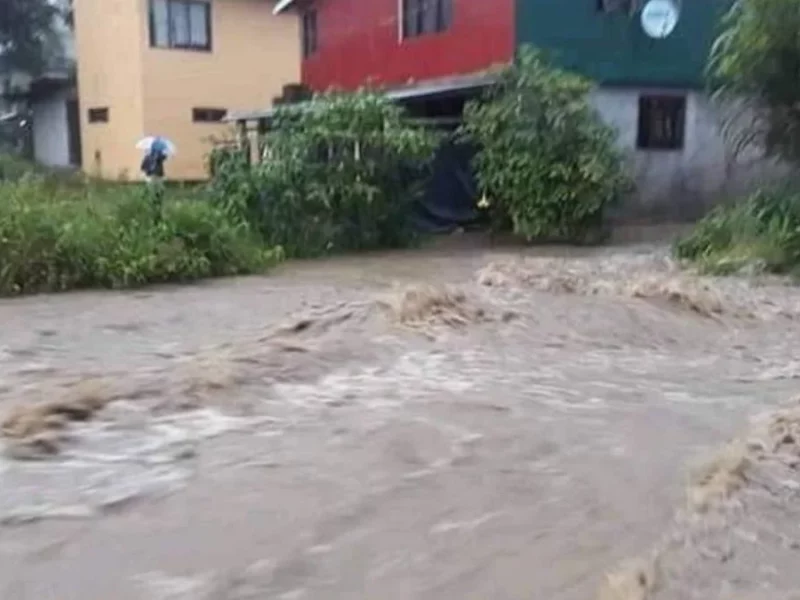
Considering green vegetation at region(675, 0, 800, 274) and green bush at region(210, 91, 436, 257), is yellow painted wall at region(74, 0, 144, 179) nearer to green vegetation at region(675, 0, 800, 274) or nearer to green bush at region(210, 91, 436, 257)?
green bush at region(210, 91, 436, 257)

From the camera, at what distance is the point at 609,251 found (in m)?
13.5

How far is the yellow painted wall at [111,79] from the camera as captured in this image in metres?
22.7

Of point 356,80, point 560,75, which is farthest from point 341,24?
point 560,75

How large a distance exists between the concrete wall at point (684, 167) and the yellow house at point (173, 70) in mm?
9311

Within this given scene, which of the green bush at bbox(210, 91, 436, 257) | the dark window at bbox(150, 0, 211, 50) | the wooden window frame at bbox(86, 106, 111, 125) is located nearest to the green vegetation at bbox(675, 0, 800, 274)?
the green bush at bbox(210, 91, 436, 257)

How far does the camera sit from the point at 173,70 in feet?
75.4

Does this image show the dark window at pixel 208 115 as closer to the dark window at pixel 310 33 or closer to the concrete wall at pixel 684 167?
the dark window at pixel 310 33

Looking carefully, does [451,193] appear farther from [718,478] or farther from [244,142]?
[718,478]

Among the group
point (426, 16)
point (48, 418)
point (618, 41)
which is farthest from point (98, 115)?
point (48, 418)

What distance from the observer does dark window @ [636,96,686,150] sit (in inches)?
658

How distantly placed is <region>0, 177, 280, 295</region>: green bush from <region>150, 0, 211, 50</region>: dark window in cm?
1140

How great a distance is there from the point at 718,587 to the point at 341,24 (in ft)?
59.2

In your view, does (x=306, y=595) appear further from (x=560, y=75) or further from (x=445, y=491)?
(x=560, y=75)

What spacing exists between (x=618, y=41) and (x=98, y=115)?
40.7 ft
